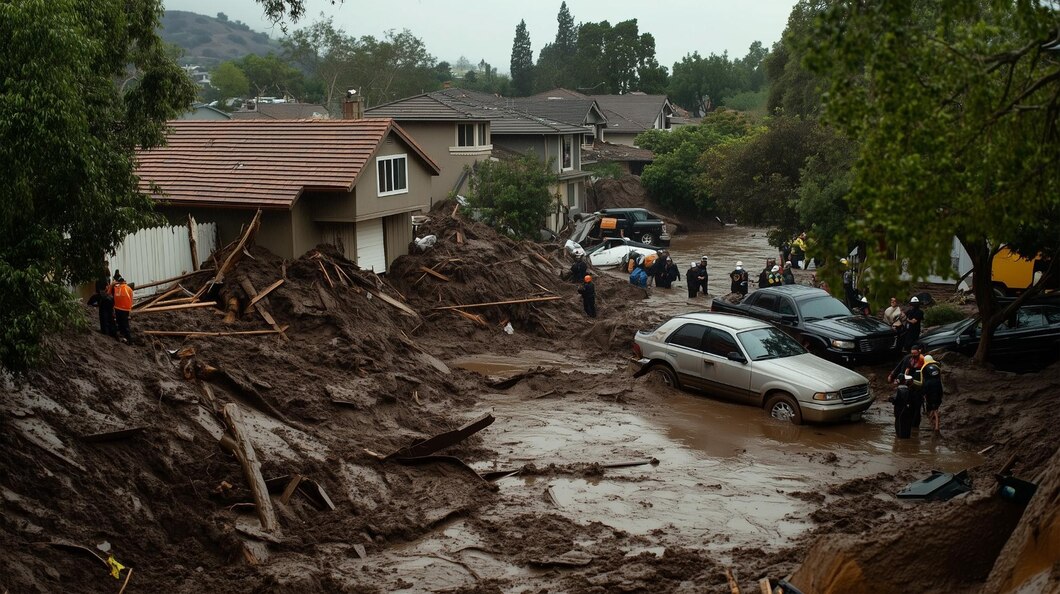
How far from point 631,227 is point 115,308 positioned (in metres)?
32.3

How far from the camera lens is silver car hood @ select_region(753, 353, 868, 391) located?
53.1 feet

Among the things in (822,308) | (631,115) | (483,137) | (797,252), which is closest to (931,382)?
(822,308)

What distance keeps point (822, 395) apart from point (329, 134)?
1490cm

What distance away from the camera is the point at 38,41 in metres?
10.4

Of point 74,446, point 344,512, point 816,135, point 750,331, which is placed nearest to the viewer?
point 74,446

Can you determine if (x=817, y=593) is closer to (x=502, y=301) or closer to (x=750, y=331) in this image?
(x=750, y=331)

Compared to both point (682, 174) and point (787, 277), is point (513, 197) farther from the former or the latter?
point (682, 174)

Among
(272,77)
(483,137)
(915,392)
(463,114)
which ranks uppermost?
(272,77)

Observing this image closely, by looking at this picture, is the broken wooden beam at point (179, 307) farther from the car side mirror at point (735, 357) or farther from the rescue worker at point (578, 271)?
the rescue worker at point (578, 271)

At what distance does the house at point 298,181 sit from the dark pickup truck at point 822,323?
31.0 ft

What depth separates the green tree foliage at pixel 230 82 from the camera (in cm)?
12850

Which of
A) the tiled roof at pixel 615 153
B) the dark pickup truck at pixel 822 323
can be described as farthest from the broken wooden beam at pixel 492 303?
the tiled roof at pixel 615 153

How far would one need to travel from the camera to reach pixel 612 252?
38469 millimetres

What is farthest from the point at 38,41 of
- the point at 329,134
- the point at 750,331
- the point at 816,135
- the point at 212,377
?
the point at 816,135
